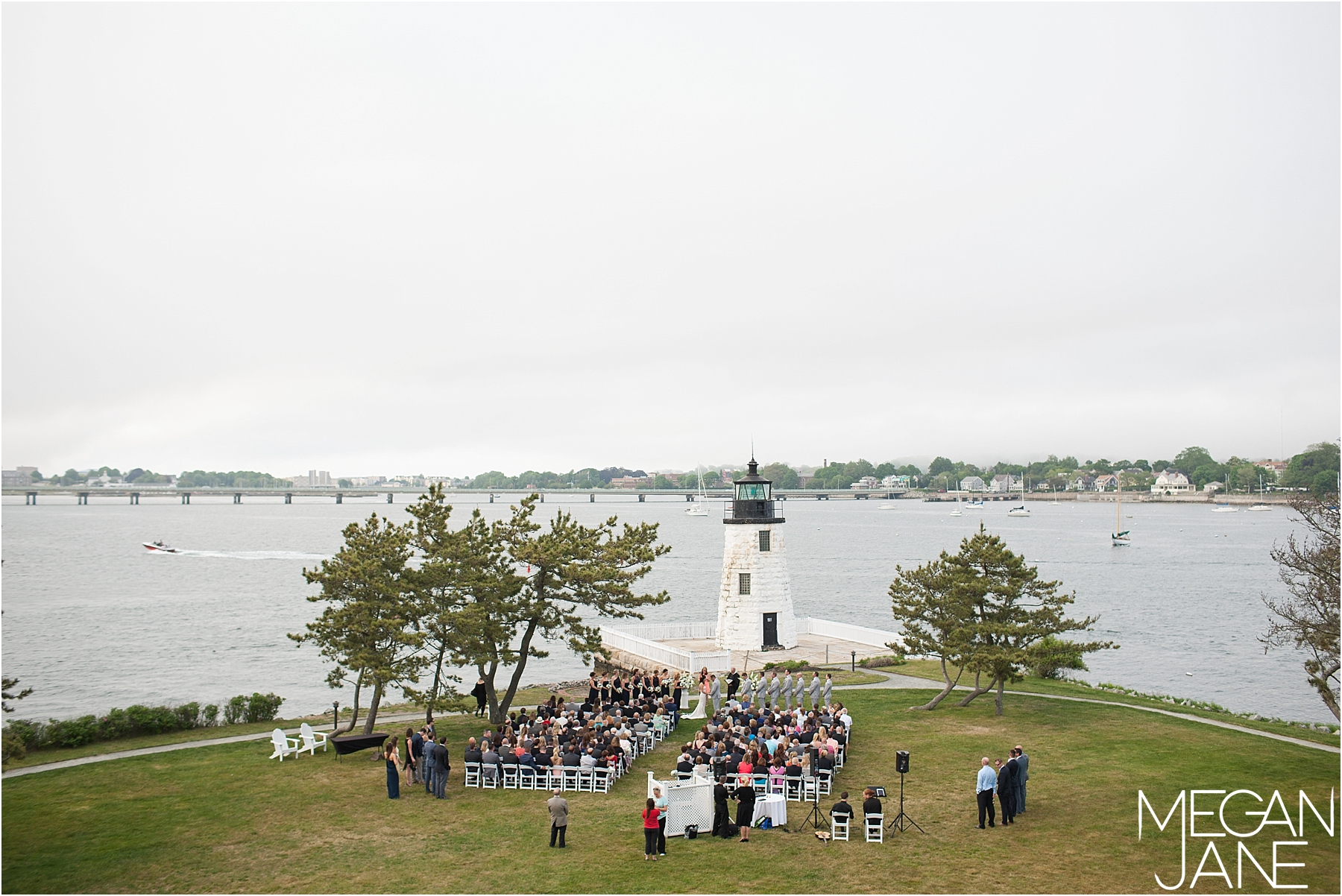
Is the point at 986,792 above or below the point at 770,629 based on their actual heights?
above

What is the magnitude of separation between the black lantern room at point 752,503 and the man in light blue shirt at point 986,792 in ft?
67.4

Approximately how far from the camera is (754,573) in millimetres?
36500

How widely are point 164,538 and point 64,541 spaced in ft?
47.0

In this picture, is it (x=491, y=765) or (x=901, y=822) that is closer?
(x=901, y=822)

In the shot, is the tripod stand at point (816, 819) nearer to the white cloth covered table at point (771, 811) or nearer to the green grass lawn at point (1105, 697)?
the white cloth covered table at point (771, 811)

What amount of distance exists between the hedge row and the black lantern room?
59.2ft

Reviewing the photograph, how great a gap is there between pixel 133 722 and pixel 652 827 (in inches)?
685

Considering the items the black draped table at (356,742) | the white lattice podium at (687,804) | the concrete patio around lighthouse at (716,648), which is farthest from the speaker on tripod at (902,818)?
the concrete patio around lighthouse at (716,648)

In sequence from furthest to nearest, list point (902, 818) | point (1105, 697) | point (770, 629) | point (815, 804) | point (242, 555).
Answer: point (242, 555)
point (770, 629)
point (1105, 697)
point (815, 804)
point (902, 818)

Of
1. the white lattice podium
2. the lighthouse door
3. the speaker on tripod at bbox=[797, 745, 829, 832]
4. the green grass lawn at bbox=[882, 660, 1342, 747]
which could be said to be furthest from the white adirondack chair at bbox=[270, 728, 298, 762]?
the lighthouse door

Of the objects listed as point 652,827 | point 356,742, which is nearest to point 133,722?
point 356,742

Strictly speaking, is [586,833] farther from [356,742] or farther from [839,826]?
[356,742]

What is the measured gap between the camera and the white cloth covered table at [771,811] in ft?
52.9

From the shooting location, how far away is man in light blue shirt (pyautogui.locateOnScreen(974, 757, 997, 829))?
1576 cm
